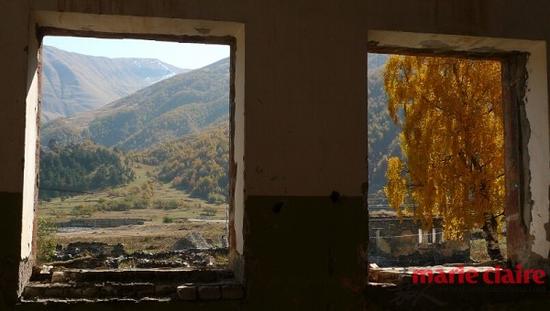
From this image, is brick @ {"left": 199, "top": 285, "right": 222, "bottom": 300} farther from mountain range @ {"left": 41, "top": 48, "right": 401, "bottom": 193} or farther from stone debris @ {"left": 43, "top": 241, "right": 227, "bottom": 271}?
mountain range @ {"left": 41, "top": 48, "right": 401, "bottom": 193}

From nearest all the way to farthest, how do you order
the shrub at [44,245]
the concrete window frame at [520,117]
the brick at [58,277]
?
1. the brick at [58,277]
2. the concrete window frame at [520,117]
3. the shrub at [44,245]

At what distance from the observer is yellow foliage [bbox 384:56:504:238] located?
13328 mm

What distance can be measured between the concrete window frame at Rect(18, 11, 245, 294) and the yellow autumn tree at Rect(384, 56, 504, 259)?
10.8 meters

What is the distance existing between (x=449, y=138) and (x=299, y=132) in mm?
11975

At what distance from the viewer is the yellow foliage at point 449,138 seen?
525 inches

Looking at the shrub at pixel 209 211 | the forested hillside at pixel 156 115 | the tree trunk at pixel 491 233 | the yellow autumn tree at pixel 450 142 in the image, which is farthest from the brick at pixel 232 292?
the forested hillside at pixel 156 115

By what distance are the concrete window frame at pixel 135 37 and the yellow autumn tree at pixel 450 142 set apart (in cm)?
1079

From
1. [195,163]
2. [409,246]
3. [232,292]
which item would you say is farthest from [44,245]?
[195,163]

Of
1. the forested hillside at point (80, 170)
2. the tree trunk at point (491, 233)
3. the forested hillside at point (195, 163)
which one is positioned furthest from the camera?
the forested hillside at point (195, 163)

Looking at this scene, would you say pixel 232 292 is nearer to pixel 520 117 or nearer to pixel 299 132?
pixel 299 132

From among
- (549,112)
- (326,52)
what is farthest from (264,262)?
(549,112)

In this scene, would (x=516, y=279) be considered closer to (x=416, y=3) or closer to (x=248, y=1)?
(x=416, y=3)

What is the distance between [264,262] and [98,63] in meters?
190

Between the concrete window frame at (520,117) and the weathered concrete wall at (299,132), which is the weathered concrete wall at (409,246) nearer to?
the concrete window frame at (520,117)
